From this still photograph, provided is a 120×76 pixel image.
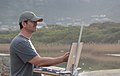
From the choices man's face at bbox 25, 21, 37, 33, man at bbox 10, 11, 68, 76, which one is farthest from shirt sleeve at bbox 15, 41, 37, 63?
man's face at bbox 25, 21, 37, 33

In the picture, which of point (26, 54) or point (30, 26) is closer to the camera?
point (26, 54)

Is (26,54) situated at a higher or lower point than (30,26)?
lower

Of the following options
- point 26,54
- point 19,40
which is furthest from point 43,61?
point 19,40

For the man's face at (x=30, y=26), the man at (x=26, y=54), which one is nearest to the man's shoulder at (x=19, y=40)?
the man at (x=26, y=54)

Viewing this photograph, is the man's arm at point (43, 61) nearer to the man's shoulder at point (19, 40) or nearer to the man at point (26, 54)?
the man at point (26, 54)

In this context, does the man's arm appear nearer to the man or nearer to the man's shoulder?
the man

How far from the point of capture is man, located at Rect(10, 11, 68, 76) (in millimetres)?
3414

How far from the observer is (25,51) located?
341 centimetres

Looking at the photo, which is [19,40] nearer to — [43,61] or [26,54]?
[26,54]

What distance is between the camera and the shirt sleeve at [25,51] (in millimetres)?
3410

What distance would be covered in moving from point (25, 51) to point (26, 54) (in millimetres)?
26

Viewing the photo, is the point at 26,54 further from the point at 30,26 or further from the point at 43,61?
the point at 30,26

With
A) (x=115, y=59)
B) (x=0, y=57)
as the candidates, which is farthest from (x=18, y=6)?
(x=0, y=57)

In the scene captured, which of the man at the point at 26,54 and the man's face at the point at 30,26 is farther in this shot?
the man's face at the point at 30,26
